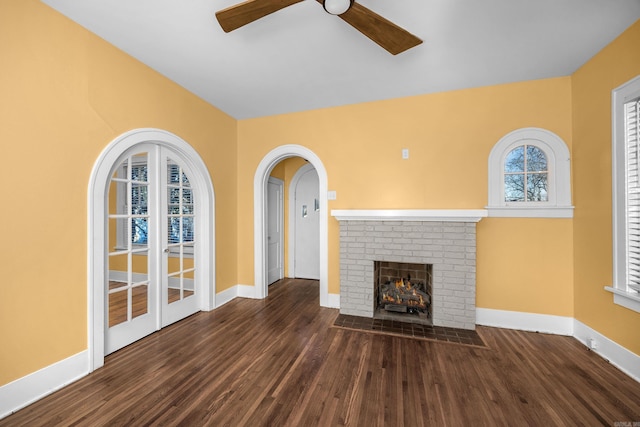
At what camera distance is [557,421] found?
165 centimetres

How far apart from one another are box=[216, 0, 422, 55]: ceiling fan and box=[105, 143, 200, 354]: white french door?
1.80 meters

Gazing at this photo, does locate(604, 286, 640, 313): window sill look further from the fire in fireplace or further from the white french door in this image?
the white french door

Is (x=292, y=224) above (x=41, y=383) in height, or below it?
above

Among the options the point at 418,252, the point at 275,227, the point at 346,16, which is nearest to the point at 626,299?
the point at 418,252

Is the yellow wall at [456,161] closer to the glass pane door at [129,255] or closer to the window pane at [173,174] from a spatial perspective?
the window pane at [173,174]

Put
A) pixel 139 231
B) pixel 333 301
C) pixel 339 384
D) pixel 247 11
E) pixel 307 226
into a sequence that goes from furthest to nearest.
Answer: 1. pixel 307 226
2. pixel 333 301
3. pixel 139 231
4. pixel 339 384
5. pixel 247 11

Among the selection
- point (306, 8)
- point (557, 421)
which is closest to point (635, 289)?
point (557, 421)

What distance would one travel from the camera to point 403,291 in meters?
3.38

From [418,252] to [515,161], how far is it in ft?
5.07

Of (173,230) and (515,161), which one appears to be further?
(173,230)

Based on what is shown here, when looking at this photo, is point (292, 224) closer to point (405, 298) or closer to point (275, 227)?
point (275, 227)

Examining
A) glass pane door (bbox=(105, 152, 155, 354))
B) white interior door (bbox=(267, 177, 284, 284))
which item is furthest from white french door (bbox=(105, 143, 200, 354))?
white interior door (bbox=(267, 177, 284, 284))

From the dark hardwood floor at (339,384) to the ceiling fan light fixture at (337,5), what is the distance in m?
2.54

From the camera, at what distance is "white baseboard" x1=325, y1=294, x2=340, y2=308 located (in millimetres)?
3599
